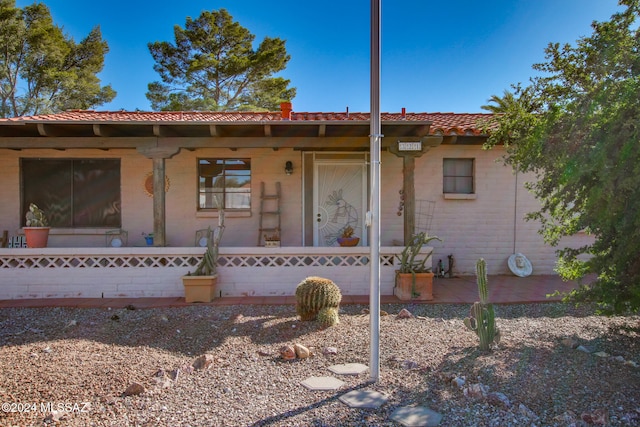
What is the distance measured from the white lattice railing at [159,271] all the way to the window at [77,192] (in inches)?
75.1

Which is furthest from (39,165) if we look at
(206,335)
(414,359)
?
(414,359)

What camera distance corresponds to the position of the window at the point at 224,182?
28.8ft

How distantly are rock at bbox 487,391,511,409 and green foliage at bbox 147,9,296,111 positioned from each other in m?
18.4

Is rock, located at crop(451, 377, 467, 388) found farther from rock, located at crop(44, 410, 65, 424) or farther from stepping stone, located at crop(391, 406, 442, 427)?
rock, located at crop(44, 410, 65, 424)

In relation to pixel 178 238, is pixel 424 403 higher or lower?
lower

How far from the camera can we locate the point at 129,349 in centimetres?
427

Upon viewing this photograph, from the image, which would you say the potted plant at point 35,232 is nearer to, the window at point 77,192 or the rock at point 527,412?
the window at point 77,192

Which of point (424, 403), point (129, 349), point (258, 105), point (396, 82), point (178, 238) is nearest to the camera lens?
point (424, 403)

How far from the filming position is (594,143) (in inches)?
144

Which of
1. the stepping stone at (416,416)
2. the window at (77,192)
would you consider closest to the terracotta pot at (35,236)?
the window at (77,192)

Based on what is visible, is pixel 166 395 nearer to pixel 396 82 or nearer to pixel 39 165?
pixel 396 82

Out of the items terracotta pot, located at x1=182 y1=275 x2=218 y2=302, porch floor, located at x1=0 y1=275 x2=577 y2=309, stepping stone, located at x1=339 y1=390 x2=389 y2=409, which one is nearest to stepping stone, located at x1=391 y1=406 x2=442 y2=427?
stepping stone, located at x1=339 y1=390 x2=389 y2=409

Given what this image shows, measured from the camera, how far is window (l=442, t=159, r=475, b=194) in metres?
8.89

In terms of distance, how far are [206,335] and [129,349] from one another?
2.67 ft
